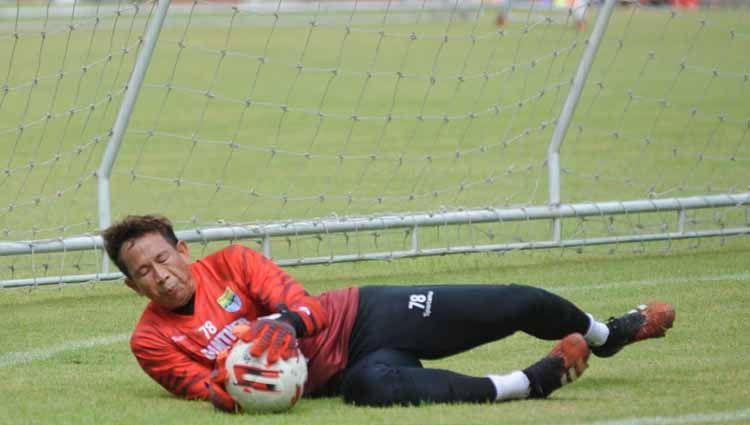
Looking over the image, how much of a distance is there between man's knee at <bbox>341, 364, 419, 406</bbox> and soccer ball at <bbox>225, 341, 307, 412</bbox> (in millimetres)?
259

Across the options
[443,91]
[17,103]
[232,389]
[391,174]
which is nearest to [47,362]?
[232,389]

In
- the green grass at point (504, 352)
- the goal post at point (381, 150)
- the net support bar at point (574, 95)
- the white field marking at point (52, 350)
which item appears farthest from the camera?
the net support bar at point (574, 95)

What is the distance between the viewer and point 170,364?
6359mm

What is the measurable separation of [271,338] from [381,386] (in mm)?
522

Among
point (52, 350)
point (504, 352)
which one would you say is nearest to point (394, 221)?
point (504, 352)

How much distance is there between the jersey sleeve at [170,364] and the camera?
20.8 feet

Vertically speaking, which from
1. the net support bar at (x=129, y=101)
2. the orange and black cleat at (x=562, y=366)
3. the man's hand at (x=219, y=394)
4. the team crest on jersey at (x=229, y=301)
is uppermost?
A: the net support bar at (x=129, y=101)

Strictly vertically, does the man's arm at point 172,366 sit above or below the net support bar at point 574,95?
below

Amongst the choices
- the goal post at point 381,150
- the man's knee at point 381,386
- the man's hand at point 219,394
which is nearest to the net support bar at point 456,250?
the goal post at point 381,150

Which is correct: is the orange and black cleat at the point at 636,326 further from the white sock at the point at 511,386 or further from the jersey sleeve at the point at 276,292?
the jersey sleeve at the point at 276,292

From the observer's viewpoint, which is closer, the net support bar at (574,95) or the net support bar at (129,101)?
the net support bar at (129,101)

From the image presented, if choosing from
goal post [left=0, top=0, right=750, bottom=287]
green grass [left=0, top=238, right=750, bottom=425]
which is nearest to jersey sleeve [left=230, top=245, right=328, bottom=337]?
green grass [left=0, top=238, right=750, bottom=425]

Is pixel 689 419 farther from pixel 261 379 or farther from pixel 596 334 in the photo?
pixel 261 379

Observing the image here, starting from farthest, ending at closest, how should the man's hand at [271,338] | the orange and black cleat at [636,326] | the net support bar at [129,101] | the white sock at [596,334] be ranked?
the net support bar at [129,101] → the orange and black cleat at [636,326] → the white sock at [596,334] → the man's hand at [271,338]
